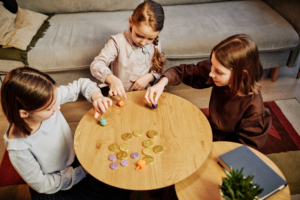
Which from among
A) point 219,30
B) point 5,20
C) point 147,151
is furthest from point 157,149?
point 5,20

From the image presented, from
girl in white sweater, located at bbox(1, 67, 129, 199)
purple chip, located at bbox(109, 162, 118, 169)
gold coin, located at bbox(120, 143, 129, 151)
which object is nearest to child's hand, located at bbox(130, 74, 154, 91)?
girl in white sweater, located at bbox(1, 67, 129, 199)

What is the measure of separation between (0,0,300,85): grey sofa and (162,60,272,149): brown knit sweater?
1.89 feet

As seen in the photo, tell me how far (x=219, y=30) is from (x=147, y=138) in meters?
1.37

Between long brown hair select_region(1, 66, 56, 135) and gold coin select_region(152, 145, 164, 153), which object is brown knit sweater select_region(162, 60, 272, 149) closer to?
gold coin select_region(152, 145, 164, 153)

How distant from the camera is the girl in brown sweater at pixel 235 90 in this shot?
3.25 ft

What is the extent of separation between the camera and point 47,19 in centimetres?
216

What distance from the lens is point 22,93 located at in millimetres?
765

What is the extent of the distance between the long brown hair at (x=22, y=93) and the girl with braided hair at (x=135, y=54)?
40 cm

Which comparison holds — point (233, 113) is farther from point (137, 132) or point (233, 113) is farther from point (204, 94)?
point (204, 94)

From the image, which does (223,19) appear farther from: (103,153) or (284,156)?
(103,153)

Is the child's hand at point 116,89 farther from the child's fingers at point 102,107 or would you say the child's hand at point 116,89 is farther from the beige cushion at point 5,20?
the beige cushion at point 5,20

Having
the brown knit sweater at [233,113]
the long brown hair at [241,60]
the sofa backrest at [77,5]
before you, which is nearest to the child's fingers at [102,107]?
the brown knit sweater at [233,113]

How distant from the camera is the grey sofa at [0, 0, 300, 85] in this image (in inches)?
70.7

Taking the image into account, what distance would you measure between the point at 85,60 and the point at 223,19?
1338 millimetres
